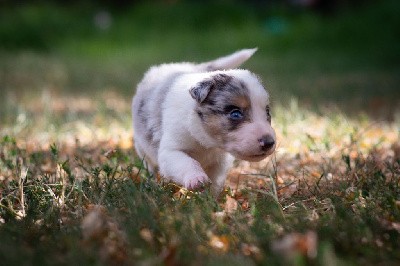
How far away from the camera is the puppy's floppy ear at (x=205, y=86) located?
3603 millimetres

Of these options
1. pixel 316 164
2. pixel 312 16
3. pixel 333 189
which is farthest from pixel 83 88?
pixel 312 16

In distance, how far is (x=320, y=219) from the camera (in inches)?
Answer: 116

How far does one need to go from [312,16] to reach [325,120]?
10932mm

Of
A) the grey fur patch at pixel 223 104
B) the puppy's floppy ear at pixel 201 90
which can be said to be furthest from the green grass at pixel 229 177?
the puppy's floppy ear at pixel 201 90

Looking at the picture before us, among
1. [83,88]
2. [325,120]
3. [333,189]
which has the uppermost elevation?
[333,189]

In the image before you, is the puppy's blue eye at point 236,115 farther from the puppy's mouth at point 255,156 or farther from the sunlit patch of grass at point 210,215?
the sunlit patch of grass at point 210,215

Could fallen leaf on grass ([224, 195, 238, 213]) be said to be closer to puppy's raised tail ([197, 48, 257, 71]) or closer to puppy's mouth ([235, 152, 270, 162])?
puppy's mouth ([235, 152, 270, 162])

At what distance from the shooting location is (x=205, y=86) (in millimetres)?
3607

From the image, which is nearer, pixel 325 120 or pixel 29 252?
pixel 29 252

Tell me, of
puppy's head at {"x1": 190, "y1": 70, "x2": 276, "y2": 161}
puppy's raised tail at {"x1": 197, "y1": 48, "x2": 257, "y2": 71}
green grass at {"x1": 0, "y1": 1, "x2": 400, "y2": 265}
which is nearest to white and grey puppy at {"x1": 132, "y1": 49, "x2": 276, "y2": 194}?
puppy's head at {"x1": 190, "y1": 70, "x2": 276, "y2": 161}

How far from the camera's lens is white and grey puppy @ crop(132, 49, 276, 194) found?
349cm

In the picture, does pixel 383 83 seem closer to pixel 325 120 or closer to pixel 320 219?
pixel 325 120

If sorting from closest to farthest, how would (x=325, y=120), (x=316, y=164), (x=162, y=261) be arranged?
(x=162, y=261)
(x=316, y=164)
(x=325, y=120)

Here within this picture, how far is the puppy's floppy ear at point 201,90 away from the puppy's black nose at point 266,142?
446 mm
